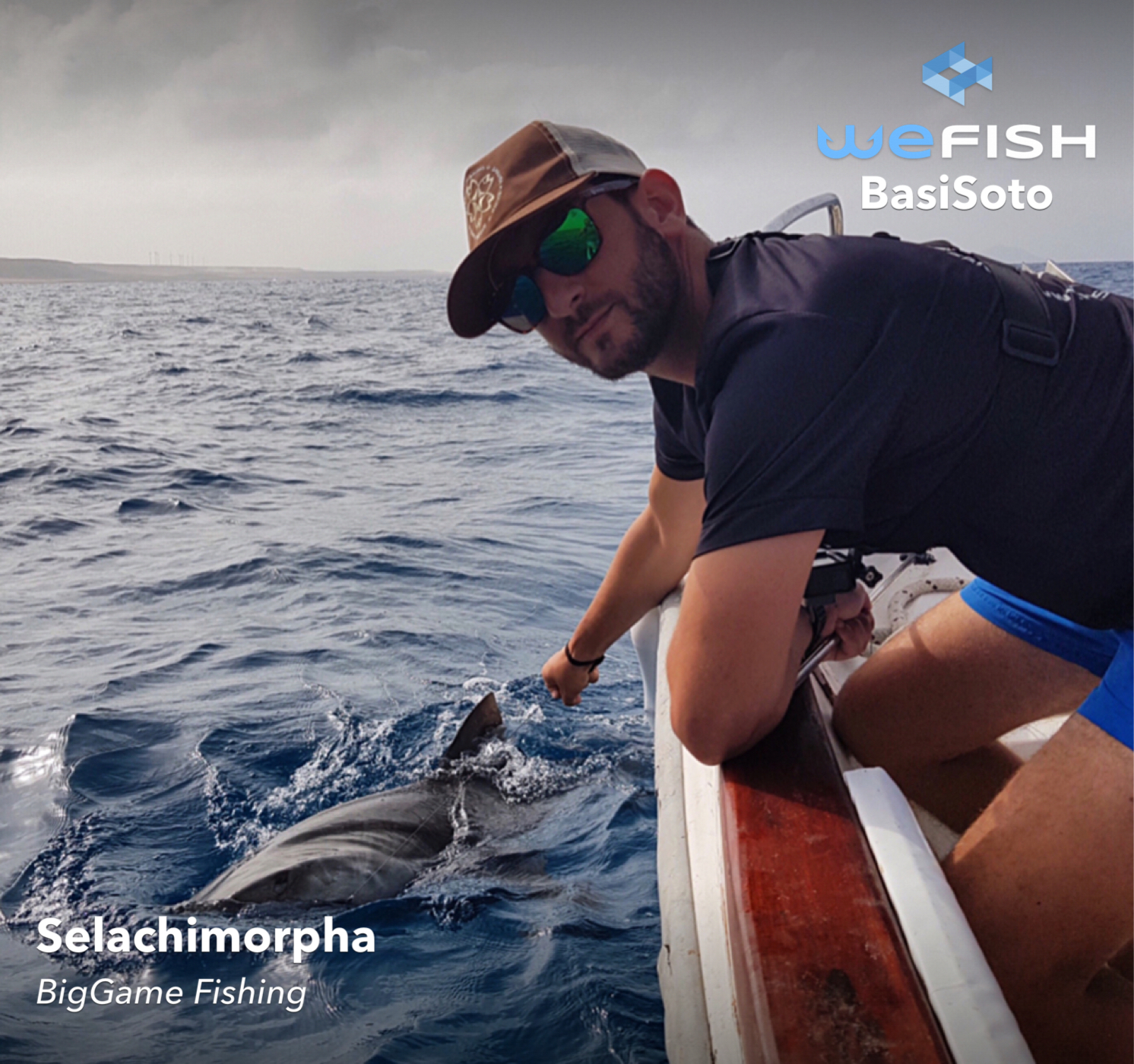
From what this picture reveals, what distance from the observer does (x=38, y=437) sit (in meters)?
12.9

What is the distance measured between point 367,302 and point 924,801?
56.8 meters

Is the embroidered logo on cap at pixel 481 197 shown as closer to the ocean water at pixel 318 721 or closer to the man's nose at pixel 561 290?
the man's nose at pixel 561 290

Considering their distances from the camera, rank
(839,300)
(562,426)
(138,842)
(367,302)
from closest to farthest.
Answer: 1. (839,300)
2. (138,842)
3. (562,426)
4. (367,302)

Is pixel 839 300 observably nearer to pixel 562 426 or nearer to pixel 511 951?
pixel 511 951

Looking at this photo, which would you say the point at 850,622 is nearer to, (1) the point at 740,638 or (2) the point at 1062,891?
(1) the point at 740,638

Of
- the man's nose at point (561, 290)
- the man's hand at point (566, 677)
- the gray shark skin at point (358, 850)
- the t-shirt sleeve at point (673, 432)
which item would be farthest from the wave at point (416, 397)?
the man's nose at point (561, 290)

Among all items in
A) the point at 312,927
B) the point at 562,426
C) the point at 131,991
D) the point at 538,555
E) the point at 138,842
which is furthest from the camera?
the point at 562,426

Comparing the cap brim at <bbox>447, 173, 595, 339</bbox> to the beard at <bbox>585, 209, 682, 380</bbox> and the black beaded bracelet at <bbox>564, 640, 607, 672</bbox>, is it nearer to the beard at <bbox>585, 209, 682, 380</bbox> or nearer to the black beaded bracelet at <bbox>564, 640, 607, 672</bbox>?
the beard at <bbox>585, 209, 682, 380</bbox>

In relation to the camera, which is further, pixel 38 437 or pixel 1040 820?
A: pixel 38 437

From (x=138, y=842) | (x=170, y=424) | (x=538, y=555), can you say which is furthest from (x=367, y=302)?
(x=138, y=842)

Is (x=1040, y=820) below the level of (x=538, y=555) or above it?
above

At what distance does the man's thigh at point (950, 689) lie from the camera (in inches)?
83.3

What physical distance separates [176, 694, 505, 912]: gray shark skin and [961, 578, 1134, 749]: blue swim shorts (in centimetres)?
209

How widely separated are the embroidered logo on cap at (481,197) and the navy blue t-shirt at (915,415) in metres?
0.42
